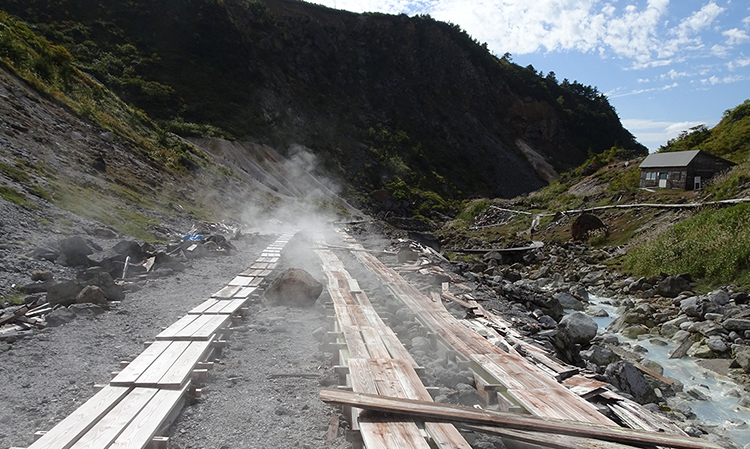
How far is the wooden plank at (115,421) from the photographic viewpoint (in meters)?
2.99

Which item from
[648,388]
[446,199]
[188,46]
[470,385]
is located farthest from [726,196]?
[188,46]

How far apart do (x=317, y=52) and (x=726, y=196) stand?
195 feet

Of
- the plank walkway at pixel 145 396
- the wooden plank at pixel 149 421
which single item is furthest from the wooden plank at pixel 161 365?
the wooden plank at pixel 149 421

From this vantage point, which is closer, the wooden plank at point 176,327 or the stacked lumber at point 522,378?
the stacked lumber at point 522,378

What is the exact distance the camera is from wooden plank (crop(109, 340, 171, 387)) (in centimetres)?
386

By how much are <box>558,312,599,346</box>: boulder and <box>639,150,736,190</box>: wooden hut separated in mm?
17980

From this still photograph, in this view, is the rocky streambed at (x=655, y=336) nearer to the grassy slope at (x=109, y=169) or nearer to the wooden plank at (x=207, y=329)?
the wooden plank at (x=207, y=329)

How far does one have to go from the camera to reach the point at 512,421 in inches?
132

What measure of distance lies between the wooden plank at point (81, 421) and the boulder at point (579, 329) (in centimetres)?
660

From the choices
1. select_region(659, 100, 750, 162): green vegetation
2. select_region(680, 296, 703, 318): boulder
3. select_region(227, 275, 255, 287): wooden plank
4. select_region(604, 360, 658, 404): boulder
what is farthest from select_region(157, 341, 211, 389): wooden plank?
select_region(659, 100, 750, 162): green vegetation

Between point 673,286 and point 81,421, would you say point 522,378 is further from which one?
point 673,286

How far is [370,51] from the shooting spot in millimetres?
72938

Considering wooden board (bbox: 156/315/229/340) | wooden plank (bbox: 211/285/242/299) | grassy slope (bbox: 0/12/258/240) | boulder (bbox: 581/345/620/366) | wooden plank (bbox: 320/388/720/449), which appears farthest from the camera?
grassy slope (bbox: 0/12/258/240)

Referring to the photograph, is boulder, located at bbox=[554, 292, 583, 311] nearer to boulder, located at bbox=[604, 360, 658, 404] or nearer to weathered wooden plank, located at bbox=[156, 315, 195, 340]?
boulder, located at bbox=[604, 360, 658, 404]
